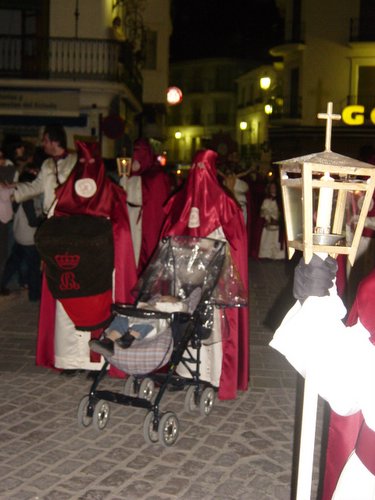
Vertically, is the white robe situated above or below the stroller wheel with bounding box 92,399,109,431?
above

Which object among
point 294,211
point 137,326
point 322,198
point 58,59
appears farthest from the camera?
point 58,59

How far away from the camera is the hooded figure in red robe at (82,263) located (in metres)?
6.32

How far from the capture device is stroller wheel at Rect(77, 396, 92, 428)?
5.42 metres

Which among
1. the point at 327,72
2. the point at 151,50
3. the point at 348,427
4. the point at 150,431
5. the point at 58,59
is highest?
the point at 151,50

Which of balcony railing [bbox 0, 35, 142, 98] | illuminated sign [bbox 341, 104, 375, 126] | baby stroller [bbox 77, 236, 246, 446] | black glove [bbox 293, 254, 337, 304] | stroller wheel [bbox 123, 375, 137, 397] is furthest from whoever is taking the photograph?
illuminated sign [bbox 341, 104, 375, 126]

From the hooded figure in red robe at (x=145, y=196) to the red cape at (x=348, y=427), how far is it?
7.20 m

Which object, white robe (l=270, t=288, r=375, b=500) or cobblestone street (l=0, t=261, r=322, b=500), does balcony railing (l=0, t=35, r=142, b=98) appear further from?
white robe (l=270, t=288, r=375, b=500)


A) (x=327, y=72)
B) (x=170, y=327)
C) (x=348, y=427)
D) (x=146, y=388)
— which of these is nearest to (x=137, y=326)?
(x=170, y=327)

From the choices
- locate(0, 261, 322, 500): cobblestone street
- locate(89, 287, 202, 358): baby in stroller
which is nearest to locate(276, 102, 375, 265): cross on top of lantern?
locate(0, 261, 322, 500): cobblestone street

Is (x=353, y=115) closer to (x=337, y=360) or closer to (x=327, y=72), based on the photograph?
(x=327, y=72)

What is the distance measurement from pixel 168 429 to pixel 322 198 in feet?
9.47

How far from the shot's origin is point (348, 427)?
9.58 feet

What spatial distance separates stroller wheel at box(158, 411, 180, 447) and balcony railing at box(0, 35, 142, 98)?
708 inches

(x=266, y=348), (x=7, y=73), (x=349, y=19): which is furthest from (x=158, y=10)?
(x=266, y=348)
